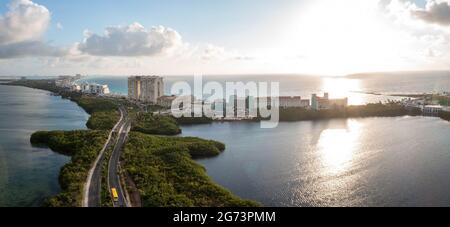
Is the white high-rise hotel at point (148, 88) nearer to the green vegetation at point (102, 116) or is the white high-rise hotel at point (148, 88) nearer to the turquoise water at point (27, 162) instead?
the green vegetation at point (102, 116)

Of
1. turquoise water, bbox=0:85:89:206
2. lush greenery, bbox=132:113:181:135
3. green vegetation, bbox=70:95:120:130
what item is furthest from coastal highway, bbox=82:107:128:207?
green vegetation, bbox=70:95:120:130

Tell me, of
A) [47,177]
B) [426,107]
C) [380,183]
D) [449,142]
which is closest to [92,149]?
[47,177]

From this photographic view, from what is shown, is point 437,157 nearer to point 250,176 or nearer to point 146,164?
point 250,176

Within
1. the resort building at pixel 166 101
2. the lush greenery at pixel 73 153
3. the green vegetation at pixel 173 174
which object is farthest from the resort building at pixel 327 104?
the lush greenery at pixel 73 153

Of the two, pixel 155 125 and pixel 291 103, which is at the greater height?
pixel 291 103

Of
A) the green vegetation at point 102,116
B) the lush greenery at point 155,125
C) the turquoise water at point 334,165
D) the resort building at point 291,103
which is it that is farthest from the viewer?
the resort building at point 291,103

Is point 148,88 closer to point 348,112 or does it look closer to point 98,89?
point 98,89

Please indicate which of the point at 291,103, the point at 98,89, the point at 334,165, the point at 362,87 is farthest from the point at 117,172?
the point at 362,87
